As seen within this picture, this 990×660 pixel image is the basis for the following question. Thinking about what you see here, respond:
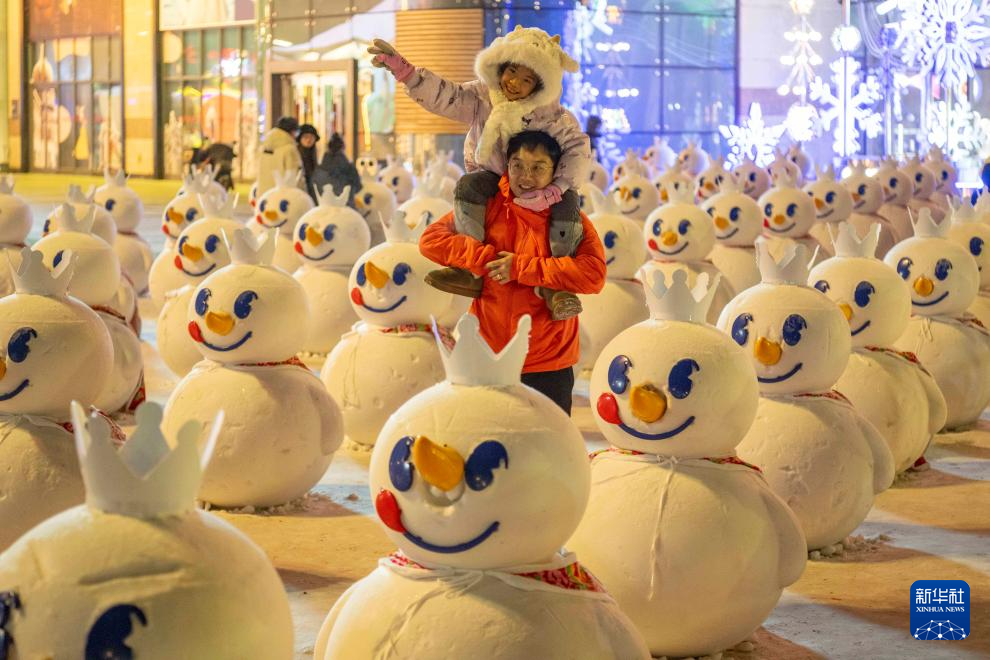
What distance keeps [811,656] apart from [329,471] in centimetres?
317

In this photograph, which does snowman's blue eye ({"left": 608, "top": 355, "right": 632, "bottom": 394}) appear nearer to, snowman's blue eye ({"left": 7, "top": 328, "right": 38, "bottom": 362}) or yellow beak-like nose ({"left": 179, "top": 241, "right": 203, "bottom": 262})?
snowman's blue eye ({"left": 7, "top": 328, "right": 38, "bottom": 362})

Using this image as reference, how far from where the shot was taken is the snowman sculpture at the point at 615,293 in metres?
9.24

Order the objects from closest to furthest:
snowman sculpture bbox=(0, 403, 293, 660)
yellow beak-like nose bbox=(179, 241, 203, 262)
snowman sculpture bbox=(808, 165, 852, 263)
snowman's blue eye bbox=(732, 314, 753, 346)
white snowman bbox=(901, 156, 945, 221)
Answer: snowman sculpture bbox=(0, 403, 293, 660), snowman's blue eye bbox=(732, 314, 753, 346), yellow beak-like nose bbox=(179, 241, 203, 262), snowman sculpture bbox=(808, 165, 852, 263), white snowman bbox=(901, 156, 945, 221)

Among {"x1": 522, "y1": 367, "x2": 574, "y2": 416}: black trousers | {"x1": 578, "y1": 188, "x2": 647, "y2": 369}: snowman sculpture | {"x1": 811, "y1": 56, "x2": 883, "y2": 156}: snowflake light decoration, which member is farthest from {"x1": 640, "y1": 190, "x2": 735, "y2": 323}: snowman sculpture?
{"x1": 811, "y1": 56, "x2": 883, "y2": 156}: snowflake light decoration

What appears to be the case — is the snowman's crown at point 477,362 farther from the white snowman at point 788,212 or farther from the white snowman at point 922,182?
the white snowman at point 922,182

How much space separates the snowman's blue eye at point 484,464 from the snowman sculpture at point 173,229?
775cm

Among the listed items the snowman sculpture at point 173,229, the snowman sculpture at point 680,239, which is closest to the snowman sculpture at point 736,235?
the snowman sculpture at point 680,239

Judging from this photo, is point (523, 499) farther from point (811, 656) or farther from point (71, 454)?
point (71, 454)

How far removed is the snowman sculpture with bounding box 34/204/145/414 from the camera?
7453mm

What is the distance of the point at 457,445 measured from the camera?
10.2 ft

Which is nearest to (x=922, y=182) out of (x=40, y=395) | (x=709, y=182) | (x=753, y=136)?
(x=709, y=182)

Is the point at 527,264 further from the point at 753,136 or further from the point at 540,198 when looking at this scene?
the point at 753,136

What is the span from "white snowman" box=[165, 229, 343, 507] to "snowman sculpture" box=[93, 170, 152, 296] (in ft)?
19.9

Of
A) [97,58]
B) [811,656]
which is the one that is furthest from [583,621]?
[97,58]
